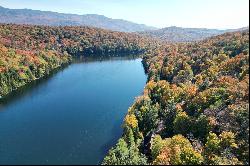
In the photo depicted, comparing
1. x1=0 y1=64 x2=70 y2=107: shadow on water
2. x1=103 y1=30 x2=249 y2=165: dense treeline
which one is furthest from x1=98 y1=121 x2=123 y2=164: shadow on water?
x1=0 y1=64 x2=70 y2=107: shadow on water

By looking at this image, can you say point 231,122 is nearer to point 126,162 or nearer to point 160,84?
point 126,162

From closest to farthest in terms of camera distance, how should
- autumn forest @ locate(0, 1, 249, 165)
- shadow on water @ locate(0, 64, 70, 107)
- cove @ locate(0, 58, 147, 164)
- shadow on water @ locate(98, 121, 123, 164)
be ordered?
autumn forest @ locate(0, 1, 249, 165)
cove @ locate(0, 58, 147, 164)
shadow on water @ locate(98, 121, 123, 164)
shadow on water @ locate(0, 64, 70, 107)

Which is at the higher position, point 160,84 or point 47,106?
point 160,84

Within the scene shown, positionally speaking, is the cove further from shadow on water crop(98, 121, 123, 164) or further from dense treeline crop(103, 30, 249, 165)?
dense treeline crop(103, 30, 249, 165)

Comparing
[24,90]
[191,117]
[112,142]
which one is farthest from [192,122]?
[24,90]

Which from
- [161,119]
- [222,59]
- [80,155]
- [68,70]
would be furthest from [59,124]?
[68,70]

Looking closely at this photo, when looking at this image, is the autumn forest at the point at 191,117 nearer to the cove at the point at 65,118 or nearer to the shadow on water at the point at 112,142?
the shadow on water at the point at 112,142
